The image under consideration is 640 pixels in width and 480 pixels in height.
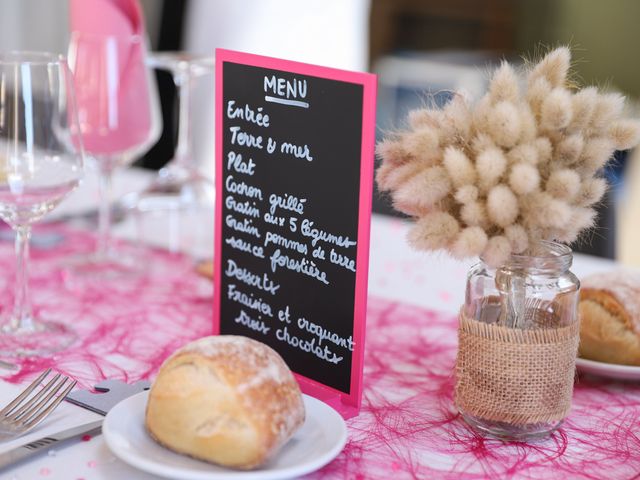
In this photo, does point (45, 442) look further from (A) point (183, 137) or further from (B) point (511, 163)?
(A) point (183, 137)

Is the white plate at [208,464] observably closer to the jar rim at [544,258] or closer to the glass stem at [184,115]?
the jar rim at [544,258]

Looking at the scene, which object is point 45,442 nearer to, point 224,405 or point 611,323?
point 224,405

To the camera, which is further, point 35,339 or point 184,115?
point 184,115

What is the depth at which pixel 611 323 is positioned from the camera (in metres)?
0.99

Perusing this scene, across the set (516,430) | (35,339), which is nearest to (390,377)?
(516,430)

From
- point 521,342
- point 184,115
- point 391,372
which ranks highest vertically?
point 184,115

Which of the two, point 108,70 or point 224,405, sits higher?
point 108,70

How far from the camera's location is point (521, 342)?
2.67ft

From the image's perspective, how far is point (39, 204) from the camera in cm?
102

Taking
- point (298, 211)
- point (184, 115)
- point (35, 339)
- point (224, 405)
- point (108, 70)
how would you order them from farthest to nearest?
point (184, 115), point (108, 70), point (35, 339), point (298, 211), point (224, 405)

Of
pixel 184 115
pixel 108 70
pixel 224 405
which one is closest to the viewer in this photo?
pixel 224 405

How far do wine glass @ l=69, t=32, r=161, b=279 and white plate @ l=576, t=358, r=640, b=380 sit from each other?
0.71 meters

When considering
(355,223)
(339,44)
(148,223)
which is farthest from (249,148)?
(339,44)

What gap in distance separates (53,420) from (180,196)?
79 centimetres
